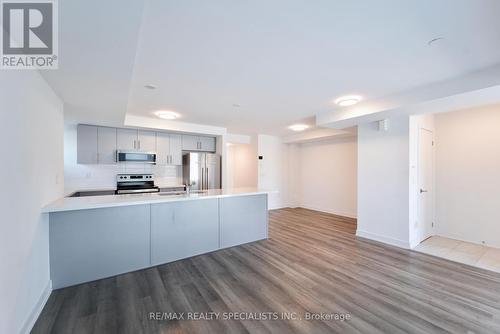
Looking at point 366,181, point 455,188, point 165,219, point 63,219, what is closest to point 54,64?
point 63,219

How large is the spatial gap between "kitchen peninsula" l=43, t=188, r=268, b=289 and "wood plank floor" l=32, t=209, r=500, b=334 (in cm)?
18

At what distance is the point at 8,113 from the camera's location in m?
1.50

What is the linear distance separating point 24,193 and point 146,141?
11.3ft

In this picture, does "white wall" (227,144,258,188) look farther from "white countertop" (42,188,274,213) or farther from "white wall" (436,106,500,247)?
"white wall" (436,106,500,247)

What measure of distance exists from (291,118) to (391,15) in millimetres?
3173

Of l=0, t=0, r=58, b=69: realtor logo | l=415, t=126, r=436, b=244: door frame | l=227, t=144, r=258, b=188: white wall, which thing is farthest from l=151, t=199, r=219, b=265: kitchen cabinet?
l=415, t=126, r=436, b=244: door frame

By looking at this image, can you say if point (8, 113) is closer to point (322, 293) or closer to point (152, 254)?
point (152, 254)

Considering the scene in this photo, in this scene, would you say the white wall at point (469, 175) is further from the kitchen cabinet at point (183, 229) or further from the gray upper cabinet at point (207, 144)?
the gray upper cabinet at point (207, 144)

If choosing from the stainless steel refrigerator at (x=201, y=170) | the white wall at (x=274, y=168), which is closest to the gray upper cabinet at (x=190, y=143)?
the stainless steel refrigerator at (x=201, y=170)

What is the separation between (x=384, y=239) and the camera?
3.95 meters

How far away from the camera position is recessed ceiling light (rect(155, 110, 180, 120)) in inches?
166

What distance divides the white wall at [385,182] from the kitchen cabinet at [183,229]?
2910mm

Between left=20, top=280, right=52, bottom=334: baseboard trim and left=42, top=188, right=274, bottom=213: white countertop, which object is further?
left=42, top=188, right=274, bottom=213: white countertop

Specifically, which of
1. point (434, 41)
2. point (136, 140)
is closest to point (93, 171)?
point (136, 140)
